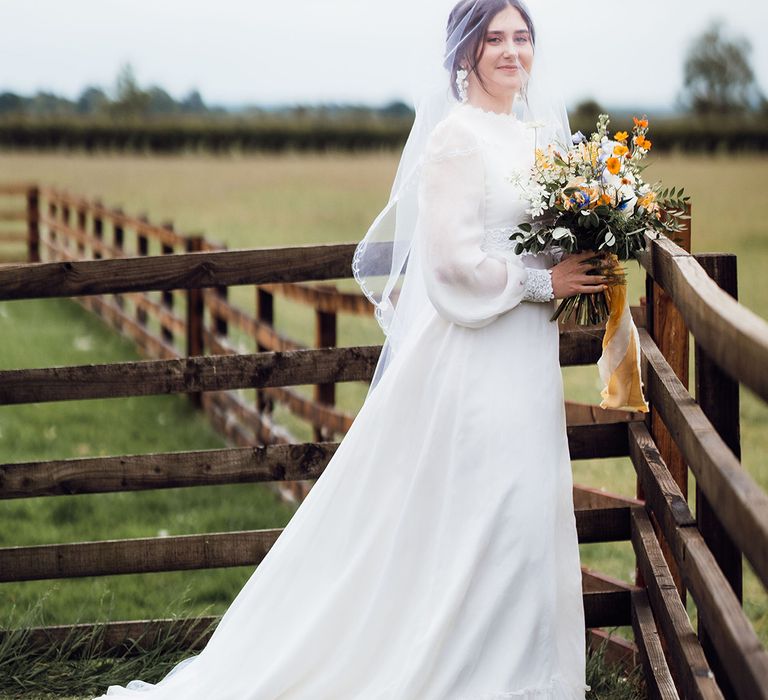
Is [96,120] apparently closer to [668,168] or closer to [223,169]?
[223,169]

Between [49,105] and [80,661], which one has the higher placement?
[49,105]

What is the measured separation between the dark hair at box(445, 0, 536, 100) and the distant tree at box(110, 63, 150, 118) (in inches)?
2886

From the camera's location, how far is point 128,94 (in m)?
77.8

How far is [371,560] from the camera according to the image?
12.0 feet

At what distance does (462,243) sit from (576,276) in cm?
34

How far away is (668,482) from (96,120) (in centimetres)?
4809

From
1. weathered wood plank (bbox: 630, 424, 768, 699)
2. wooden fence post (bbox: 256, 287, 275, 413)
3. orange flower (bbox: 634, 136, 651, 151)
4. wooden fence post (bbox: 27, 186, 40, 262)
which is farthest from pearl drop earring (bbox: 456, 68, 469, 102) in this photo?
wooden fence post (bbox: 27, 186, 40, 262)

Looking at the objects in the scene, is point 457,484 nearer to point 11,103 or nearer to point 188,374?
point 188,374

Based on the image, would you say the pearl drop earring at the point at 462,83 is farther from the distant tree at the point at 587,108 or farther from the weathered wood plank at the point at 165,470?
the distant tree at the point at 587,108

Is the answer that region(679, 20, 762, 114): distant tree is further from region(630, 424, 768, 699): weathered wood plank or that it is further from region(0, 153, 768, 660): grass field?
region(630, 424, 768, 699): weathered wood plank

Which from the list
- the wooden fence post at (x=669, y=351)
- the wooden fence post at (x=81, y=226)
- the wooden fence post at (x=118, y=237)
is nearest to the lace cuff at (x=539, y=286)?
the wooden fence post at (x=669, y=351)

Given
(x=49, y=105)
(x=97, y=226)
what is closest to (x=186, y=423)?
(x=97, y=226)

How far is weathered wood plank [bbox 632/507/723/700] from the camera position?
9.53 ft

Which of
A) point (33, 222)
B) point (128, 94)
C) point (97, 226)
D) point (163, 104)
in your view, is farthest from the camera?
point (128, 94)
